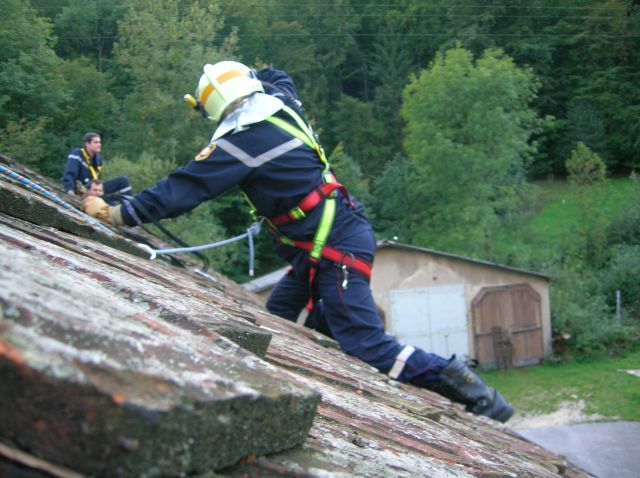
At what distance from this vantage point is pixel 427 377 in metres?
5.20

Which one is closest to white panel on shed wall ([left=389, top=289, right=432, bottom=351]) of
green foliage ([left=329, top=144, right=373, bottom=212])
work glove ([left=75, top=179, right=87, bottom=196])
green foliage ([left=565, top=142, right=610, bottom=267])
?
green foliage ([left=565, top=142, right=610, bottom=267])

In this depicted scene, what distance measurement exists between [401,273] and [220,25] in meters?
12.1

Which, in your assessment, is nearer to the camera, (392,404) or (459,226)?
(392,404)

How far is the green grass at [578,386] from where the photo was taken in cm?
1836

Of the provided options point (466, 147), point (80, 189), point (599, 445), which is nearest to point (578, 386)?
point (599, 445)

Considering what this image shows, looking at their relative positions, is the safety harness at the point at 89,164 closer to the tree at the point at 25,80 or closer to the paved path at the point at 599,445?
the tree at the point at 25,80

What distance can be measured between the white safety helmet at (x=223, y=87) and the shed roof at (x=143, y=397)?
2.19 meters

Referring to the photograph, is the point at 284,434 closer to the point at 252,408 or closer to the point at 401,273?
the point at 252,408

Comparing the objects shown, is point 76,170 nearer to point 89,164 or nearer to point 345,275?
point 89,164

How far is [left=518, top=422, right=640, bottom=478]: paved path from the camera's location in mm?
12078

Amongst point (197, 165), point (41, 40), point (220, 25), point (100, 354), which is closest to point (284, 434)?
point (100, 354)

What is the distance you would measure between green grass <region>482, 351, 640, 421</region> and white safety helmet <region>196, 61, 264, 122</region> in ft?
48.5

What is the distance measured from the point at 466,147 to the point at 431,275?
8701 mm

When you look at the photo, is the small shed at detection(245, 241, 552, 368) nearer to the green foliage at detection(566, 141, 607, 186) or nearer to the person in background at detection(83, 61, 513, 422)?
the green foliage at detection(566, 141, 607, 186)
